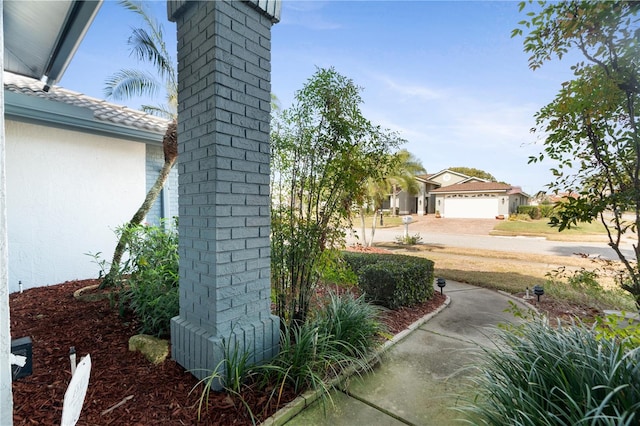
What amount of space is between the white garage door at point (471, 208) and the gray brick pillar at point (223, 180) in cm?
2936

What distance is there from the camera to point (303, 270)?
3.28 meters

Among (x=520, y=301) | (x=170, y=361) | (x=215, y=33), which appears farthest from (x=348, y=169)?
(x=520, y=301)

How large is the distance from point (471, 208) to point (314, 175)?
29.0 metres

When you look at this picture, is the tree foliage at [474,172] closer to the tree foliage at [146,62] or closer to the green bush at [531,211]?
the green bush at [531,211]

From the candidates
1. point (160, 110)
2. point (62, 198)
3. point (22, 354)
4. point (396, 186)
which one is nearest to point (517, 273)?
point (22, 354)

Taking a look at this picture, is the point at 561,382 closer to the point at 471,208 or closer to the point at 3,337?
the point at 3,337

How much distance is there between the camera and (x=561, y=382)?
1.80 meters

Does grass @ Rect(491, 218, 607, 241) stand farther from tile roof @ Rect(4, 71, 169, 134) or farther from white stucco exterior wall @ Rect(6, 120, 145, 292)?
white stucco exterior wall @ Rect(6, 120, 145, 292)

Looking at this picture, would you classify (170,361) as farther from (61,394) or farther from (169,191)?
(169,191)

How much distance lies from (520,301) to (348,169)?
458 centimetres

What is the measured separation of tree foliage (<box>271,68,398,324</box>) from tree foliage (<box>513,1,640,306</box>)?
5.26 ft

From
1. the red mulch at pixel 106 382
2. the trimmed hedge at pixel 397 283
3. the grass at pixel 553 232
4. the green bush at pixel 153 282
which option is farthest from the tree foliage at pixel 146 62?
the grass at pixel 553 232

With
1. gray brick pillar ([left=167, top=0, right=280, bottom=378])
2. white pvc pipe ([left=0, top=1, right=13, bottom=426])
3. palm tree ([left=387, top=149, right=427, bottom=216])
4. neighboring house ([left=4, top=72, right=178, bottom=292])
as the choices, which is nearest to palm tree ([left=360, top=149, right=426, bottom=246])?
palm tree ([left=387, top=149, right=427, bottom=216])

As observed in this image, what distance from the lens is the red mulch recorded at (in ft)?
6.79
